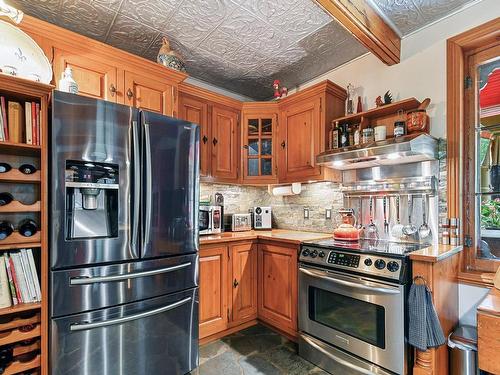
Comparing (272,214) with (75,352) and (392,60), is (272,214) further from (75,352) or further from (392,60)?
(75,352)

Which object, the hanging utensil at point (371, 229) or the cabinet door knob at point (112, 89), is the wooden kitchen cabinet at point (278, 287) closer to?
the hanging utensil at point (371, 229)

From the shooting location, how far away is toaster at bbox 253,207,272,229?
3287mm

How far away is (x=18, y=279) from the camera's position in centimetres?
150

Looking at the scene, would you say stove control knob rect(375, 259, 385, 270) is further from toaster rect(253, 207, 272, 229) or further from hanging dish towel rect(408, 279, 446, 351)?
toaster rect(253, 207, 272, 229)

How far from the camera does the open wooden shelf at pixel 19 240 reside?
1445 millimetres

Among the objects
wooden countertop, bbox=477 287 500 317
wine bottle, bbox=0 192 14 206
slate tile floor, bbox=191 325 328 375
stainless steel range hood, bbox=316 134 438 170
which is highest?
stainless steel range hood, bbox=316 134 438 170

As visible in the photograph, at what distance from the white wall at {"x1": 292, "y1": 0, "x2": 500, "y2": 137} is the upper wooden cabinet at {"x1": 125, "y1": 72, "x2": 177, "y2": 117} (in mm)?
1869

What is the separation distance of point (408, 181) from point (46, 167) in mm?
2588

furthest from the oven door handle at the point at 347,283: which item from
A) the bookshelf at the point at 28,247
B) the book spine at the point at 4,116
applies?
the book spine at the point at 4,116

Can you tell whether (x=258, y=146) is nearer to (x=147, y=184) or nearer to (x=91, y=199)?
(x=147, y=184)

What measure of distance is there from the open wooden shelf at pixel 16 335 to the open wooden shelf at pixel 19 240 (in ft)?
1.48

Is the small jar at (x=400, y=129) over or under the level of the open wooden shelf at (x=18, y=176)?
over

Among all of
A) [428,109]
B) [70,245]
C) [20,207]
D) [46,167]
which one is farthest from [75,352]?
[428,109]

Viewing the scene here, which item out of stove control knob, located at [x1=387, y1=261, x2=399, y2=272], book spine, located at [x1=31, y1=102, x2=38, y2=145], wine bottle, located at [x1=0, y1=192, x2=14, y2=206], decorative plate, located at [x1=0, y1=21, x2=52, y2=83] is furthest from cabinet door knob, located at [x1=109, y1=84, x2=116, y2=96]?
stove control knob, located at [x1=387, y1=261, x2=399, y2=272]
